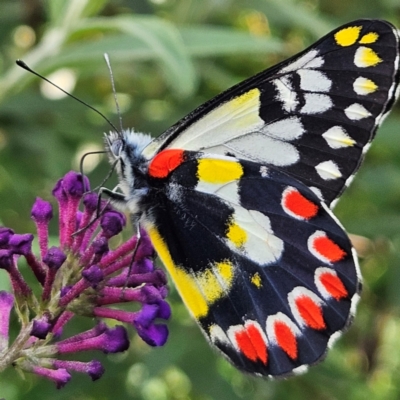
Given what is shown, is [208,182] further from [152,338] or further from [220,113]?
[152,338]

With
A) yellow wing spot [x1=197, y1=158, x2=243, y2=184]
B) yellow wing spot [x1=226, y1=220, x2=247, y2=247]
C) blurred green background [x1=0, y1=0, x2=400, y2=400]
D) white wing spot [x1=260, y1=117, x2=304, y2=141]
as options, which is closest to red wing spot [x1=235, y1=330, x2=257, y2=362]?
yellow wing spot [x1=226, y1=220, x2=247, y2=247]

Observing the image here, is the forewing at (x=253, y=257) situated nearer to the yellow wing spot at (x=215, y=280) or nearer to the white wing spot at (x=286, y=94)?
the yellow wing spot at (x=215, y=280)

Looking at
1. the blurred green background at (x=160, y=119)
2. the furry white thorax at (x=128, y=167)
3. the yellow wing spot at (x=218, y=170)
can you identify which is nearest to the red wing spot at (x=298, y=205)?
the yellow wing spot at (x=218, y=170)

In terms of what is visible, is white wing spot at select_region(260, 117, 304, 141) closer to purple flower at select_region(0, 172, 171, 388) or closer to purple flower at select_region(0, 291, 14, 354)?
purple flower at select_region(0, 172, 171, 388)

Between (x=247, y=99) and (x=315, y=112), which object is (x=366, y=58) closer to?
(x=315, y=112)

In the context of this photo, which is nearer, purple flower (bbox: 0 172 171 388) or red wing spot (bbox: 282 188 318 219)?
purple flower (bbox: 0 172 171 388)

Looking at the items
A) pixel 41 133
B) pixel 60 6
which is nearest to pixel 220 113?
pixel 60 6

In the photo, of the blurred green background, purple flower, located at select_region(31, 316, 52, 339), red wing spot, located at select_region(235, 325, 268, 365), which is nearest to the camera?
purple flower, located at select_region(31, 316, 52, 339)
